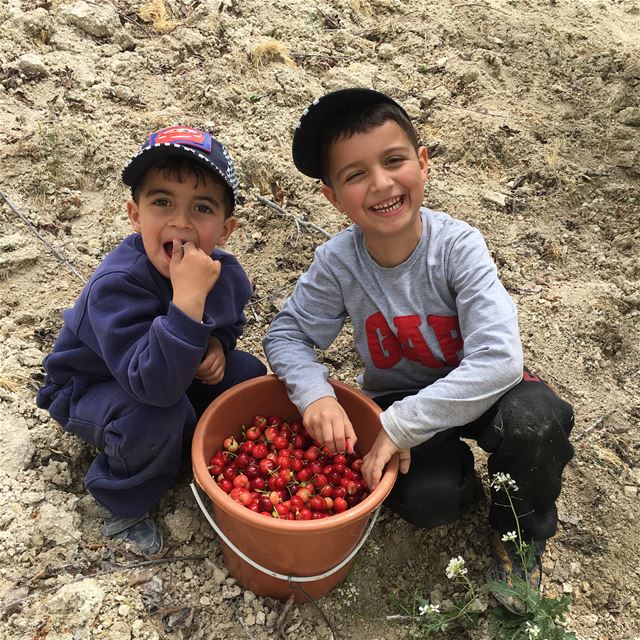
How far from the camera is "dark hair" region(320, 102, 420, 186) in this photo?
2246 millimetres

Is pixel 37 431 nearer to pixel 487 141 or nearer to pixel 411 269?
pixel 411 269

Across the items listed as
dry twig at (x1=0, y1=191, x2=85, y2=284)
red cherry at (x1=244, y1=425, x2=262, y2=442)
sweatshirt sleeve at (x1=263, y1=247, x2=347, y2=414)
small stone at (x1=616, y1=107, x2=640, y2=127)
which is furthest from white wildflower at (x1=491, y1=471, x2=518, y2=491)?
small stone at (x1=616, y1=107, x2=640, y2=127)

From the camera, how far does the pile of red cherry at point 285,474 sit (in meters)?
2.21

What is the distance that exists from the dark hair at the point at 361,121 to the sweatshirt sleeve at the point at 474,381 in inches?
26.7

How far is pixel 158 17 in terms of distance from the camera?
205 inches

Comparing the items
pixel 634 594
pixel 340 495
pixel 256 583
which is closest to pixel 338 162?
pixel 340 495

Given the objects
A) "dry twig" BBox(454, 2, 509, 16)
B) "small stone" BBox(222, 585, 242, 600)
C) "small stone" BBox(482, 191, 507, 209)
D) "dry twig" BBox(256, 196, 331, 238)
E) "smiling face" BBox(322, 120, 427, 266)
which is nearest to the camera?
"smiling face" BBox(322, 120, 427, 266)

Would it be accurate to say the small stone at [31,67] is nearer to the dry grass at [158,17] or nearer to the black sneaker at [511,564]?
the dry grass at [158,17]

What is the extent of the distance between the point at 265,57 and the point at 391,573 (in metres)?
4.02

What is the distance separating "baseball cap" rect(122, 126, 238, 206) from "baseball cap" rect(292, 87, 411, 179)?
29 centimetres

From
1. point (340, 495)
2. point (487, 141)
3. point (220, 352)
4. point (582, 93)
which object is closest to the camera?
point (340, 495)

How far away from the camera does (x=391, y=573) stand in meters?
2.54

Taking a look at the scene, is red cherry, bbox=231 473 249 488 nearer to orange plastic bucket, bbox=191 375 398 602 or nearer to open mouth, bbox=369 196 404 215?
orange plastic bucket, bbox=191 375 398 602

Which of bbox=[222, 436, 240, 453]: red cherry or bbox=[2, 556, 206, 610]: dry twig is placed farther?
bbox=[222, 436, 240, 453]: red cherry
